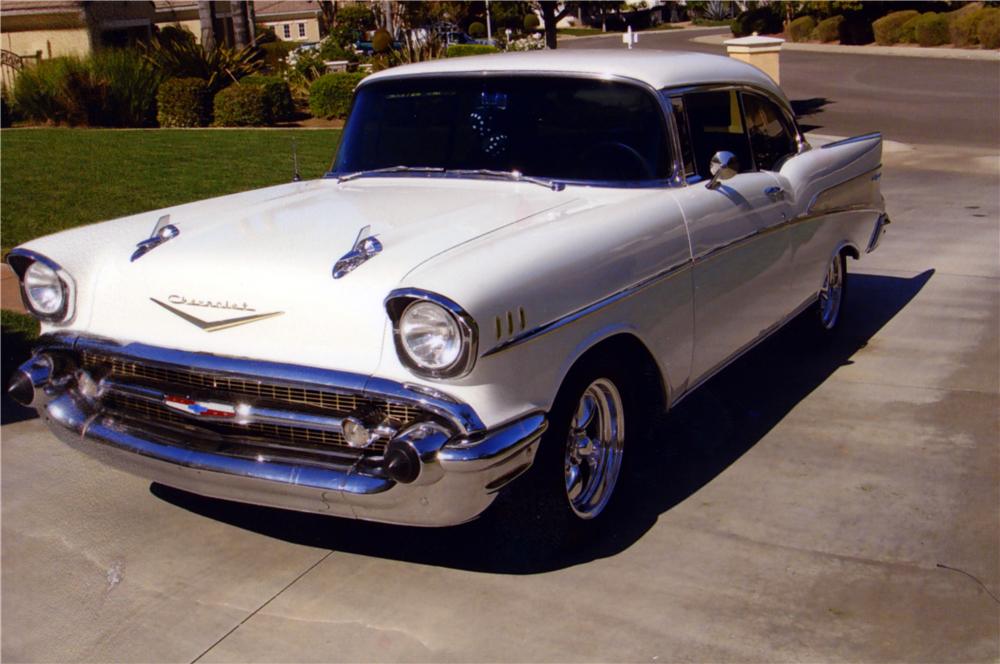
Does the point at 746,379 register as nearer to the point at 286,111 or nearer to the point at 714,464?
the point at 714,464

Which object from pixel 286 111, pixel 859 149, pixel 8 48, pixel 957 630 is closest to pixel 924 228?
pixel 859 149

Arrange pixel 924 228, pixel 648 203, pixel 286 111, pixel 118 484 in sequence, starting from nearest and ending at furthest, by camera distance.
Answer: pixel 648 203
pixel 118 484
pixel 924 228
pixel 286 111

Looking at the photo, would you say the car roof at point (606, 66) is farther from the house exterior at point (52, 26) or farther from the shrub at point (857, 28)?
the shrub at point (857, 28)

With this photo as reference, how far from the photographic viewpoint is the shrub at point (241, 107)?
19.0 m

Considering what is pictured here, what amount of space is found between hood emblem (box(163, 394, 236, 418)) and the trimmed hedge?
1586 cm

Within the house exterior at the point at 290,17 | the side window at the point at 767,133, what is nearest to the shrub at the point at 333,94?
the side window at the point at 767,133

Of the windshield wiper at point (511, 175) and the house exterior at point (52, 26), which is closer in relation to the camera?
the windshield wiper at point (511, 175)

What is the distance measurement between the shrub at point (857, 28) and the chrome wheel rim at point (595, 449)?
42170 mm

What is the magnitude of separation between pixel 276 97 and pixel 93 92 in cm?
298

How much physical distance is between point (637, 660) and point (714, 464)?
173cm

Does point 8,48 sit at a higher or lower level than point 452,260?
higher

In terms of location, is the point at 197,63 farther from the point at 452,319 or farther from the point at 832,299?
the point at 452,319

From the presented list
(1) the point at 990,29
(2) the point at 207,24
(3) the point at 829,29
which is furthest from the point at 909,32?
(2) the point at 207,24

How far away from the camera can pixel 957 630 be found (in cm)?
374
